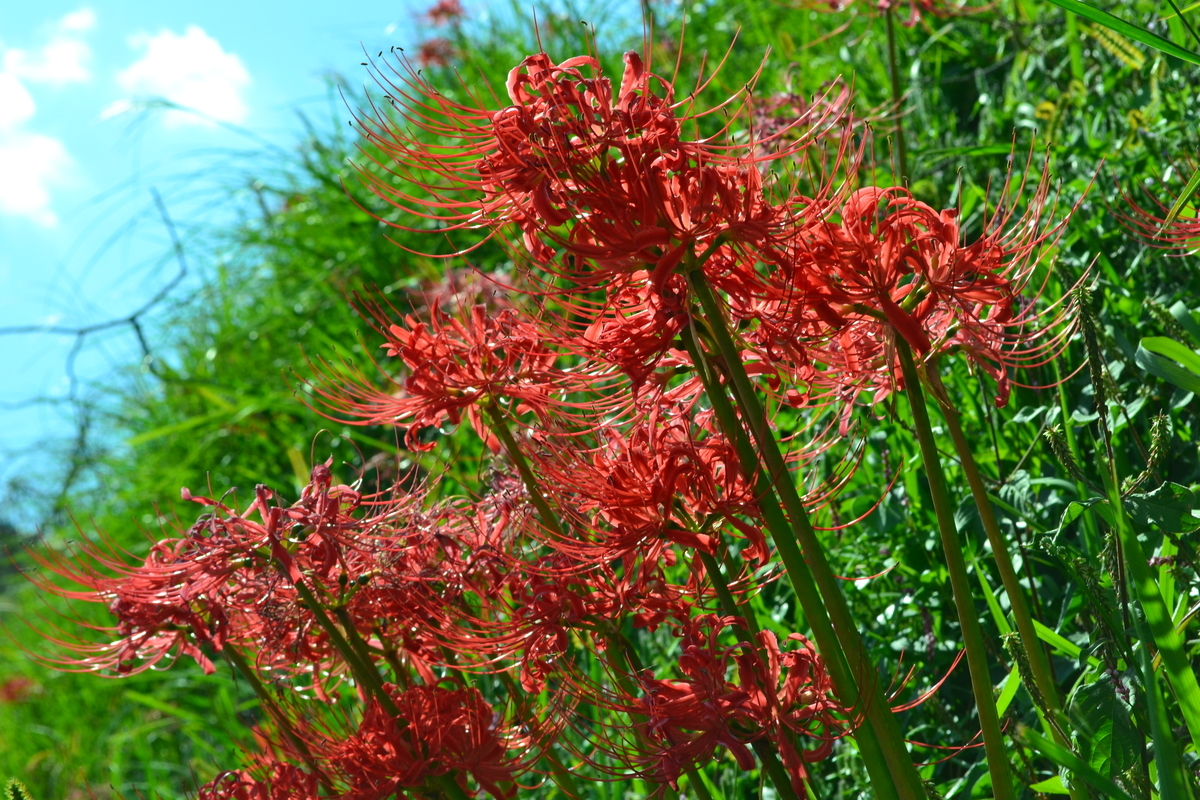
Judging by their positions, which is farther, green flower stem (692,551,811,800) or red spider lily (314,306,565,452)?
red spider lily (314,306,565,452)

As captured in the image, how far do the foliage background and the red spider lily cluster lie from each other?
0.17 meters

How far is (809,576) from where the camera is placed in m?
1.14

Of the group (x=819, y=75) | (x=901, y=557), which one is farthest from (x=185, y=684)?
(x=819, y=75)

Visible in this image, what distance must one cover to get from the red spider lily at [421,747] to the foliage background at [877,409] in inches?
18.3

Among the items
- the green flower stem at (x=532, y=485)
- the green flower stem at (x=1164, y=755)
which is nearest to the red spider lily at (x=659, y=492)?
the green flower stem at (x=532, y=485)

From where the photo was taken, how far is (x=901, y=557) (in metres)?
2.12

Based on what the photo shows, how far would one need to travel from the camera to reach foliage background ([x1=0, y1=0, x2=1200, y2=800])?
1925 millimetres

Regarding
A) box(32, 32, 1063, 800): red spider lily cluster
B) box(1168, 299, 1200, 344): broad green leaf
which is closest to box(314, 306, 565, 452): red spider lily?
box(32, 32, 1063, 800): red spider lily cluster

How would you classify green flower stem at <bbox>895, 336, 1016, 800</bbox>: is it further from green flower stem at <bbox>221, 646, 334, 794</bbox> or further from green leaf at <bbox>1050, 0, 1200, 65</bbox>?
green flower stem at <bbox>221, 646, 334, 794</bbox>

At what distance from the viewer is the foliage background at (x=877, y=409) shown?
1925 mm

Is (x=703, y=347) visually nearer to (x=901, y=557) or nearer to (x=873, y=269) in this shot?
(x=873, y=269)

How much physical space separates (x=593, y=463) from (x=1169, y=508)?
697 mm

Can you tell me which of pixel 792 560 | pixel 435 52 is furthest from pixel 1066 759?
pixel 435 52

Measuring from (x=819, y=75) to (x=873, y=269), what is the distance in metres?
3.41
